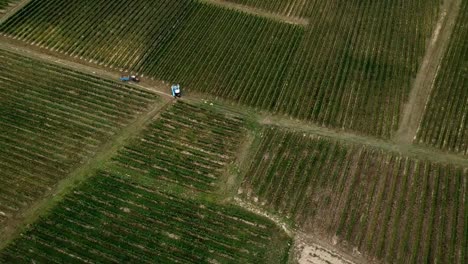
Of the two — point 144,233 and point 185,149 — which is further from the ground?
point 185,149

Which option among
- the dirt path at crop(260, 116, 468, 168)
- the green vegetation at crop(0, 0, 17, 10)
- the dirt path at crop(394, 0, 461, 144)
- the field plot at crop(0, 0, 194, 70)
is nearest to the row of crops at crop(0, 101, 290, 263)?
the dirt path at crop(260, 116, 468, 168)

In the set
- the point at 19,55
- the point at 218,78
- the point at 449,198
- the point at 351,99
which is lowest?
the point at 449,198

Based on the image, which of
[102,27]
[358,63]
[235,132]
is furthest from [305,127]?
[102,27]

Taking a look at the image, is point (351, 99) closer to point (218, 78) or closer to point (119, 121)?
point (218, 78)

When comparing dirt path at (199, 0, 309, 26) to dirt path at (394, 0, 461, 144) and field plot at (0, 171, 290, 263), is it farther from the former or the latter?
field plot at (0, 171, 290, 263)

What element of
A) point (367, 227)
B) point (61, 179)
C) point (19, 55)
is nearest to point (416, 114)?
point (367, 227)

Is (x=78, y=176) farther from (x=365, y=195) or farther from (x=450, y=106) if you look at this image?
(x=450, y=106)

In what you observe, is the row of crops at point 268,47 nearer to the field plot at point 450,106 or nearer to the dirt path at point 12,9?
the dirt path at point 12,9
